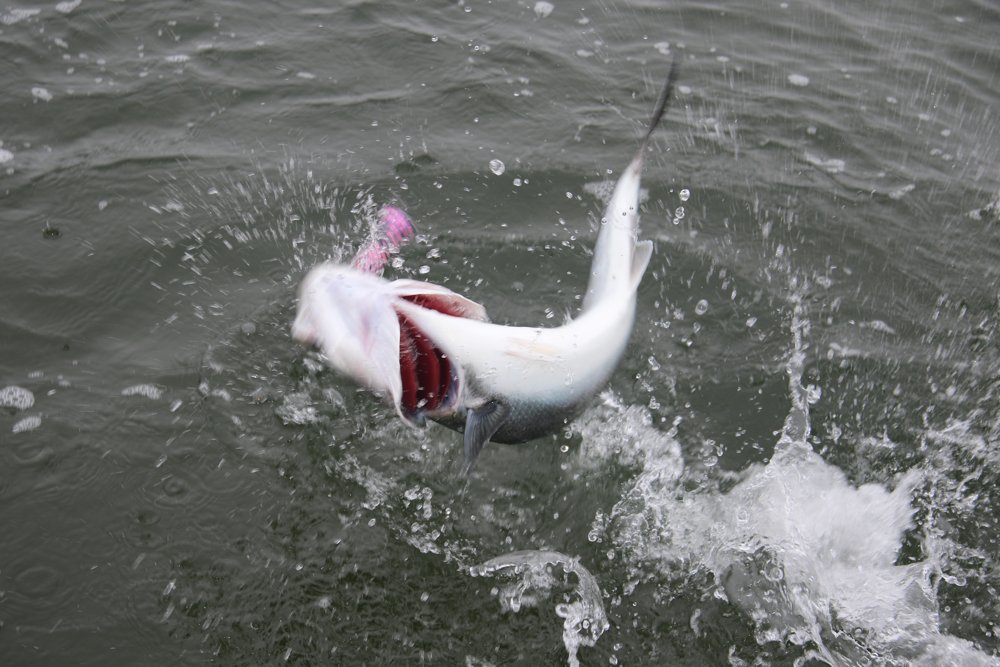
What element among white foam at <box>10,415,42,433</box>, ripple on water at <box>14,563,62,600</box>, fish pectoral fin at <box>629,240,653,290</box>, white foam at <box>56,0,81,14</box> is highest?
fish pectoral fin at <box>629,240,653,290</box>

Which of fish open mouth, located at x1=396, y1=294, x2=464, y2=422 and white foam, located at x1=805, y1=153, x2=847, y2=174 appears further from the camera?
white foam, located at x1=805, y1=153, x2=847, y2=174

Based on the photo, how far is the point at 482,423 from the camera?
2.94m

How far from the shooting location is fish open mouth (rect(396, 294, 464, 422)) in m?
2.87

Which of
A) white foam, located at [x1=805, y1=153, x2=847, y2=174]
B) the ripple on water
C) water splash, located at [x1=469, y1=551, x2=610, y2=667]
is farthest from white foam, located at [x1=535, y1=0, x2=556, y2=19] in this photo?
the ripple on water

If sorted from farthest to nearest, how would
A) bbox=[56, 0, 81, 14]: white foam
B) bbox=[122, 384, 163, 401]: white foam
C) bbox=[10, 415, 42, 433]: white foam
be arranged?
bbox=[56, 0, 81, 14]: white foam → bbox=[122, 384, 163, 401]: white foam → bbox=[10, 415, 42, 433]: white foam

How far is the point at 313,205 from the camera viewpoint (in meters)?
5.08

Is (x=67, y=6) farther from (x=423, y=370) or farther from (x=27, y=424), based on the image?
(x=423, y=370)

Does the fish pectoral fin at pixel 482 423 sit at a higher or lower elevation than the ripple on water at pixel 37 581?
higher

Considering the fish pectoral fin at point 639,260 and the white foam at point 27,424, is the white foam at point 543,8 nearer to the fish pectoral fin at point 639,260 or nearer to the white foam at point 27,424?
the fish pectoral fin at point 639,260

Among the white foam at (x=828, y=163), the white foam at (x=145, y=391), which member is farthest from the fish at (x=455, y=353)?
the white foam at (x=828, y=163)

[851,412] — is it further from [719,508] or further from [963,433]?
[719,508]

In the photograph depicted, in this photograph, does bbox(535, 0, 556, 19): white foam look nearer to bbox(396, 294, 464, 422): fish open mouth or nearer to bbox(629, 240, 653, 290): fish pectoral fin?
bbox(629, 240, 653, 290): fish pectoral fin

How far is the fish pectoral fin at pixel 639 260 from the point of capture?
3318 mm

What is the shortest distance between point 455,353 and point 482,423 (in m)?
0.26
